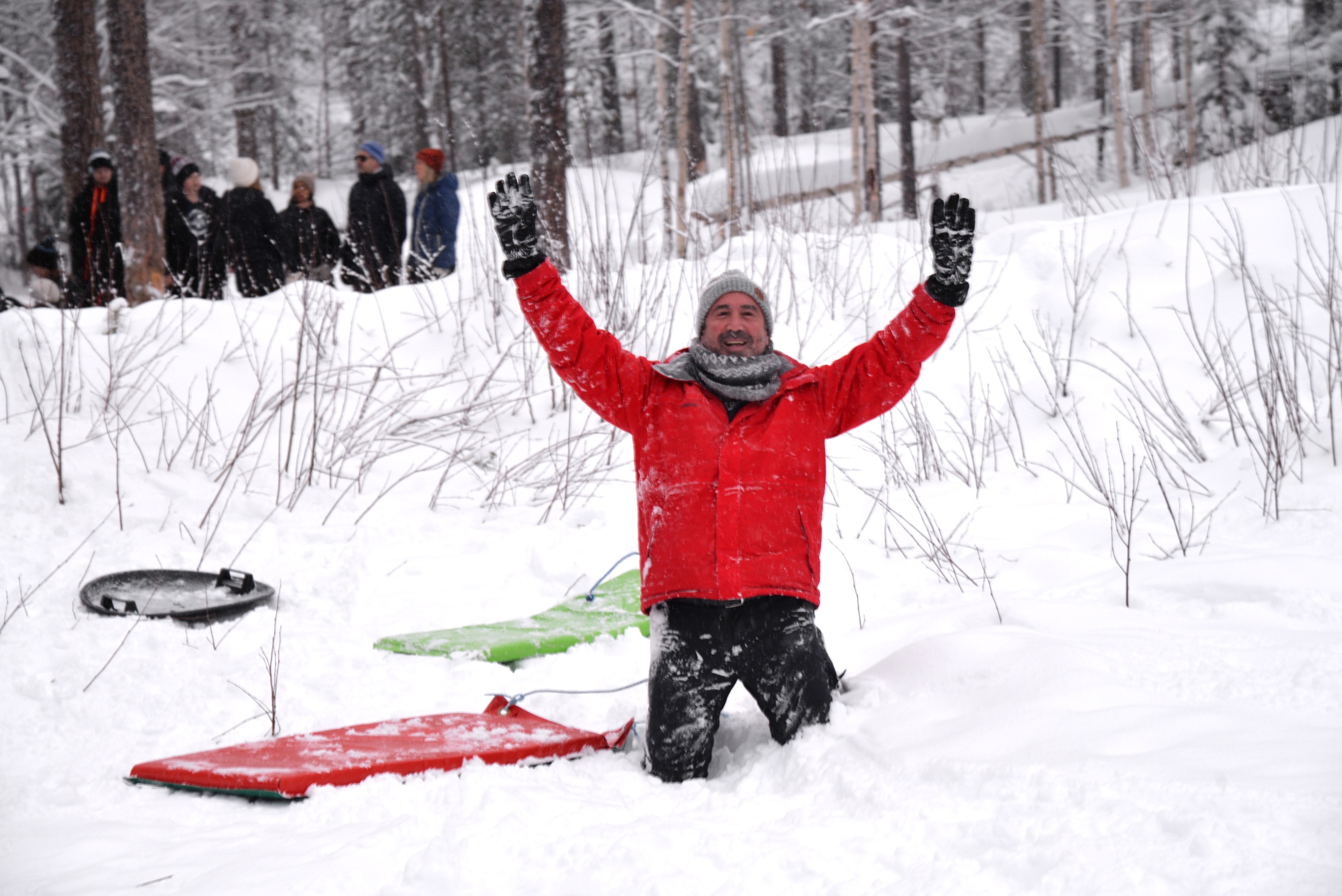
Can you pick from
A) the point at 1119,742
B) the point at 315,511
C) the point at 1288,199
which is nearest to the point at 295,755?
the point at 1119,742

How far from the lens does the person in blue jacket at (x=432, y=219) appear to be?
6.52 meters

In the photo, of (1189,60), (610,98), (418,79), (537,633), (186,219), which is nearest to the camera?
(537,633)

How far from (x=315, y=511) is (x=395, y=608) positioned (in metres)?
0.93

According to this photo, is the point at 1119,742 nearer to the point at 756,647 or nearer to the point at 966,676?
the point at 966,676

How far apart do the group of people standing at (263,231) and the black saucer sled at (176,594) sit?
3.25m

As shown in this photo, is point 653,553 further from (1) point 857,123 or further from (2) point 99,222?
(1) point 857,123

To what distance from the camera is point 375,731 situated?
2.39 m

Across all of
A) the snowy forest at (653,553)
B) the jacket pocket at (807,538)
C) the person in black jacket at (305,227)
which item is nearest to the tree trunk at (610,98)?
the snowy forest at (653,553)

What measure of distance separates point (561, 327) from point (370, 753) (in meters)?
1.12

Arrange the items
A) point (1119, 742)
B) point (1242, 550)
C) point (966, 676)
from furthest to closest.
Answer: point (1242, 550), point (966, 676), point (1119, 742)

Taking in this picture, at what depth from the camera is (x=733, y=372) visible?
7.84ft

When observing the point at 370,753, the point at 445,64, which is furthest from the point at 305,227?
the point at 445,64

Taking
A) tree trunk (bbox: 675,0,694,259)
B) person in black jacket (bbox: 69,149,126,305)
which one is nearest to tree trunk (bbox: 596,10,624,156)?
tree trunk (bbox: 675,0,694,259)

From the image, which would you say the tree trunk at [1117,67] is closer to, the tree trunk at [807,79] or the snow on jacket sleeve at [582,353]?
the tree trunk at [807,79]
